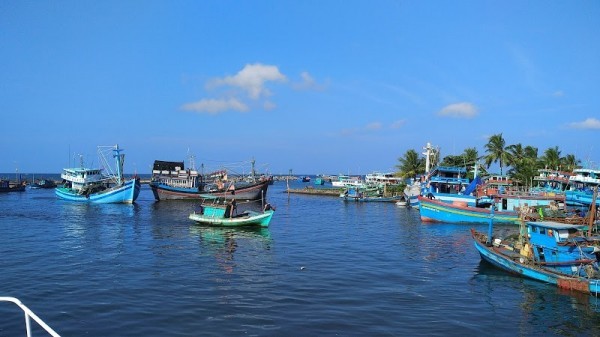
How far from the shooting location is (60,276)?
74.1ft

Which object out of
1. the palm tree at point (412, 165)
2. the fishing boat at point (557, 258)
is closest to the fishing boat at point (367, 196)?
the palm tree at point (412, 165)

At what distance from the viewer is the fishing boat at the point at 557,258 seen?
67.6 feet

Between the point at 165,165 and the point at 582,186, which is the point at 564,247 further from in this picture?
the point at 165,165

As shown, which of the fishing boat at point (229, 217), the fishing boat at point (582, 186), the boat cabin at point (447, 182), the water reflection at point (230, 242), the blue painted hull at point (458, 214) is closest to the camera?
the water reflection at point (230, 242)

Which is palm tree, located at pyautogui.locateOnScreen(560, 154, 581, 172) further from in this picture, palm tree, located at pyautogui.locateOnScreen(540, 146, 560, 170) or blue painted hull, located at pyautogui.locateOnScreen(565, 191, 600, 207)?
blue painted hull, located at pyautogui.locateOnScreen(565, 191, 600, 207)

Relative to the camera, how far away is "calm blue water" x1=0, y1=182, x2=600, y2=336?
16.2 meters

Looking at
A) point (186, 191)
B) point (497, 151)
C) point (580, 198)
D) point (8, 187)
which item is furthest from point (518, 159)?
point (8, 187)

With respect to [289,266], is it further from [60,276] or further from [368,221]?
[368,221]

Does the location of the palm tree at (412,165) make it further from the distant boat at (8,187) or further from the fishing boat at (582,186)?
the distant boat at (8,187)

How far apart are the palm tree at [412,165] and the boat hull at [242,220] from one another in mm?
57585

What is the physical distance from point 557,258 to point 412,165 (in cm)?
7172

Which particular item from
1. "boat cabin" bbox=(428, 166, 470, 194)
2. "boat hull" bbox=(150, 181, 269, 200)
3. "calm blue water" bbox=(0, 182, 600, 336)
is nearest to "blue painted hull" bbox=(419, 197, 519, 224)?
"boat cabin" bbox=(428, 166, 470, 194)

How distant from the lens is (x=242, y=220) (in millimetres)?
39969

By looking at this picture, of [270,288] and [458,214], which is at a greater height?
[458,214]
